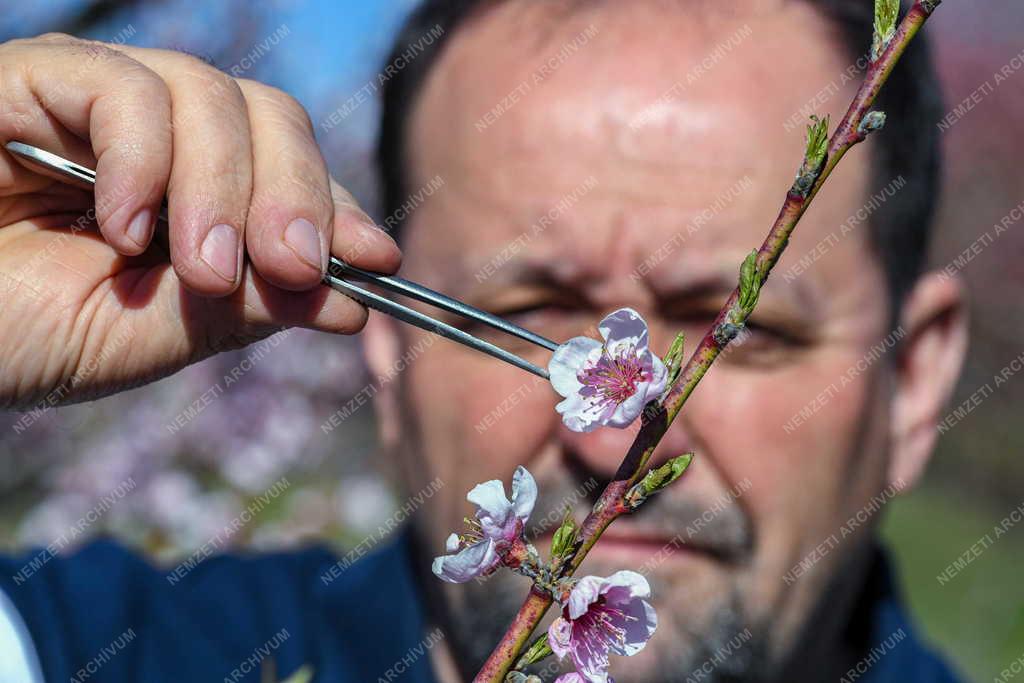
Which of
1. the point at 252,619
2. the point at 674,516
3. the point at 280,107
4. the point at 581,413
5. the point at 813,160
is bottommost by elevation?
the point at 252,619

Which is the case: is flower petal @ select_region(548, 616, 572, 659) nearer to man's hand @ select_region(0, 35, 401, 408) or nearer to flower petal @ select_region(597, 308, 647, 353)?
flower petal @ select_region(597, 308, 647, 353)

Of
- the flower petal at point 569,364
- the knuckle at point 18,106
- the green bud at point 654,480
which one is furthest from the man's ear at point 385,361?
the green bud at point 654,480

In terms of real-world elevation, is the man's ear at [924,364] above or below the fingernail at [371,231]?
below

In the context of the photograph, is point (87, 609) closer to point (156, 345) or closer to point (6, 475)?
point (156, 345)

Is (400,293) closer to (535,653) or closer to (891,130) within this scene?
(535,653)

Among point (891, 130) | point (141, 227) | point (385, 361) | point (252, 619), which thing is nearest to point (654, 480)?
point (141, 227)

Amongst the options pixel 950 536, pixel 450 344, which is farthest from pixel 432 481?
pixel 950 536

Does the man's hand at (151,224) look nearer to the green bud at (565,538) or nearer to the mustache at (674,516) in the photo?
the green bud at (565,538)

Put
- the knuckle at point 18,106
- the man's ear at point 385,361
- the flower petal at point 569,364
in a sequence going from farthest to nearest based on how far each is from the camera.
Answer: the man's ear at point 385,361 → the knuckle at point 18,106 → the flower petal at point 569,364
